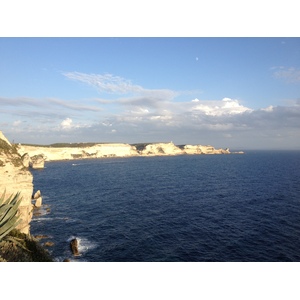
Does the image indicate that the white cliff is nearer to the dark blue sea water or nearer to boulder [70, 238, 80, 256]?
the dark blue sea water

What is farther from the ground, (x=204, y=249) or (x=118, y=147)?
(x=118, y=147)

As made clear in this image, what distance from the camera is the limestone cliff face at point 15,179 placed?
88.4 feet

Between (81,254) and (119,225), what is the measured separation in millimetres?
8760

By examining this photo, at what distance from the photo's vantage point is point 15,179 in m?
28.2

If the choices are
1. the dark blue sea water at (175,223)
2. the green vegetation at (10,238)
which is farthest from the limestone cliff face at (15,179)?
the green vegetation at (10,238)

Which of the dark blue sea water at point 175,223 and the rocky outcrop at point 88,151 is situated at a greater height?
the rocky outcrop at point 88,151

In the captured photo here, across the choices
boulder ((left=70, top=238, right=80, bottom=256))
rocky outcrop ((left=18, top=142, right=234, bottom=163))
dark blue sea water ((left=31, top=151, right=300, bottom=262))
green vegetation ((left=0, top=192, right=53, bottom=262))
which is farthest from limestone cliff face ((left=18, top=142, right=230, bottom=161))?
green vegetation ((left=0, top=192, right=53, bottom=262))

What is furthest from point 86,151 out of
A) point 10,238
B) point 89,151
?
point 10,238

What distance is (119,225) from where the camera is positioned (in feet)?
112

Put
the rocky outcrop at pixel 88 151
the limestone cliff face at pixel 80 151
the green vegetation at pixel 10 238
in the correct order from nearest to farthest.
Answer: the green vegetation at pixel 10 238
the limestone cliff face at pixel 80 151
the rocky outcrop at pixel 88 151

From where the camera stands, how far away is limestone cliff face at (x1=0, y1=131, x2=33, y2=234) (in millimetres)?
26939

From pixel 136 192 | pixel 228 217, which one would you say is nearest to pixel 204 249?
pixel 228 217

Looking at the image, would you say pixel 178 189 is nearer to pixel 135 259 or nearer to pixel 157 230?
pixel 157 230

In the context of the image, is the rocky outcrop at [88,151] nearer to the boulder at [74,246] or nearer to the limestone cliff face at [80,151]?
the limestone cliff face at [80,151]
